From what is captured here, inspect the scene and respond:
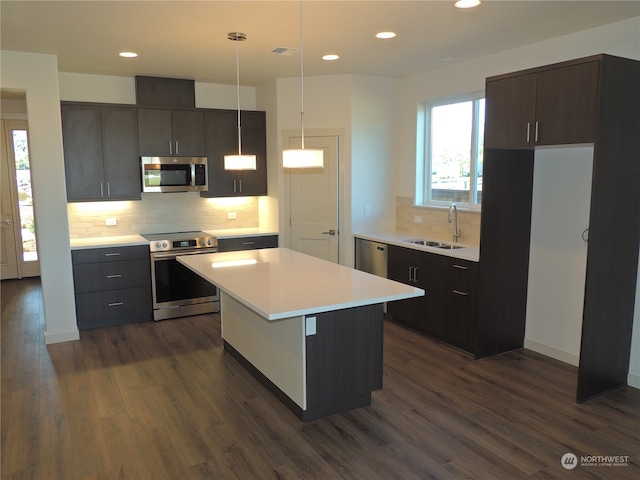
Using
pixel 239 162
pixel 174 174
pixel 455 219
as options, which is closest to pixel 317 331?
pixel 239 162

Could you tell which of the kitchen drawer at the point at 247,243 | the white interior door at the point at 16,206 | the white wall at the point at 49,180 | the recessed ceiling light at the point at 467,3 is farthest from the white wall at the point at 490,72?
the white interior door at the point at 16,206

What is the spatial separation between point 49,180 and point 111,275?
A: 119 centimetres

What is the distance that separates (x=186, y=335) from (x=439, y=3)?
3.79 metres

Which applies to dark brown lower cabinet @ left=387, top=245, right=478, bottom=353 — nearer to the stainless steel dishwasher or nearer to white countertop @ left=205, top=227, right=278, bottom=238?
the stainless steel dishwasher

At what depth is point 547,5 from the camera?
130 inches

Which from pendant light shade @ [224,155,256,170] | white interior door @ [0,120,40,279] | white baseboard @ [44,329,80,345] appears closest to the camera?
pendant light shade @ [224,155,256,170]

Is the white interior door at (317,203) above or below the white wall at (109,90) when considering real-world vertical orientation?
below

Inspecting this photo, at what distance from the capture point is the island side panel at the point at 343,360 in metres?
3.23

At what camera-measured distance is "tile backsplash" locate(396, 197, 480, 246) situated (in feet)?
16.6

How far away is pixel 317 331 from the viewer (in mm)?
3191

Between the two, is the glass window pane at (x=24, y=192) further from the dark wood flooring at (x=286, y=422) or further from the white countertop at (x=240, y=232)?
the dark wood flooring at (x=286, y=422)

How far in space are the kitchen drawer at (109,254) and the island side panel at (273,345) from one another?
5.02 ft

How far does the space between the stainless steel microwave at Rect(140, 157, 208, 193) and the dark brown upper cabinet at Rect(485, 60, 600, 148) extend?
3327 millimetres

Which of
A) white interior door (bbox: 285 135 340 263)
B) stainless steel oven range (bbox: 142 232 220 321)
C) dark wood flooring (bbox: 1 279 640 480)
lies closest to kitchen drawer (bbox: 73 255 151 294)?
stainless steel oven range (bbox: 142 232 220 321)
